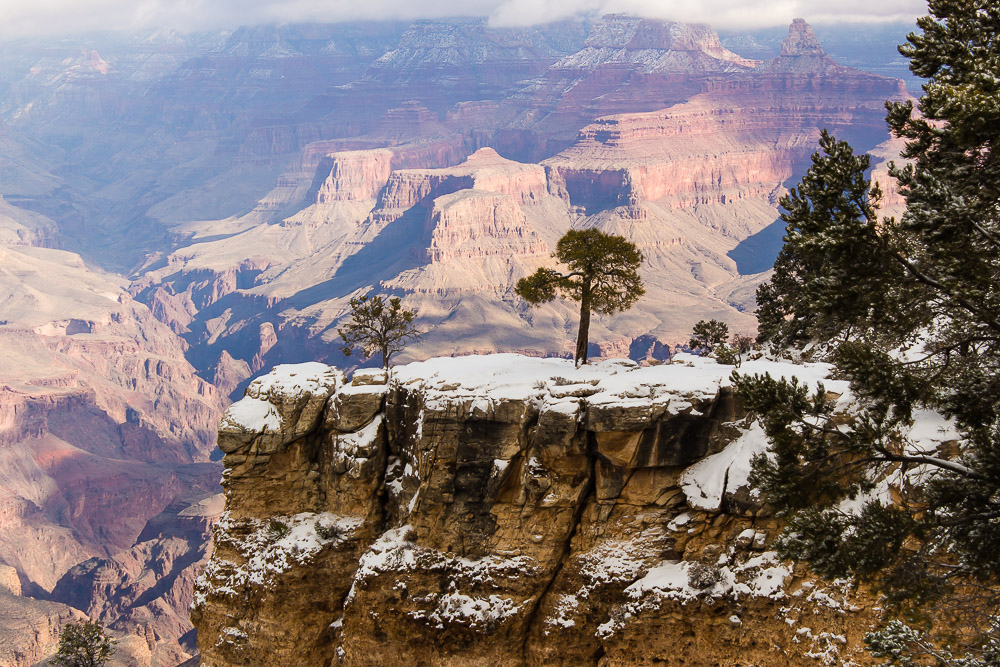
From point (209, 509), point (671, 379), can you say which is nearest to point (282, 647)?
point (671, 379)

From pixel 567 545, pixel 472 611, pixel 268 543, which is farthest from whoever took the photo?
pixel 268 543

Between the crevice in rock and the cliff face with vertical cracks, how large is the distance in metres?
0.07

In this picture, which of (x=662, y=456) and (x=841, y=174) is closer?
(x=841, y=174)

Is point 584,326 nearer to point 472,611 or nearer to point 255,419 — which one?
point 472,611

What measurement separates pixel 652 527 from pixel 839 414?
344 inches

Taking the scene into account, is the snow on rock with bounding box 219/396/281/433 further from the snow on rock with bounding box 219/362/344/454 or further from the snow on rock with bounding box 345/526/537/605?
the snow on rock with bounding box 345/526/537/605

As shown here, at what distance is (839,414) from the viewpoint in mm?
29609

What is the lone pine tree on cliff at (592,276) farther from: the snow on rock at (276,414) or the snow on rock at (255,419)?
the snow on rock at (255,419)

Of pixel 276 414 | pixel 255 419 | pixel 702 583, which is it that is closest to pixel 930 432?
pixel 702 583

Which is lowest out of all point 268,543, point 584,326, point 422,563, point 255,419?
point 268,543

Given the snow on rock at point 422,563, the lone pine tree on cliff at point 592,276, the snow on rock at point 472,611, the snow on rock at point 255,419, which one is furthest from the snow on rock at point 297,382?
the snow on rock at point 472,611

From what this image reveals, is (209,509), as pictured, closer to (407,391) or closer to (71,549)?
(71,549)

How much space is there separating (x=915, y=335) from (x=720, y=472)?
567 inches

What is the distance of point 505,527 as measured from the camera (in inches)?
1378
